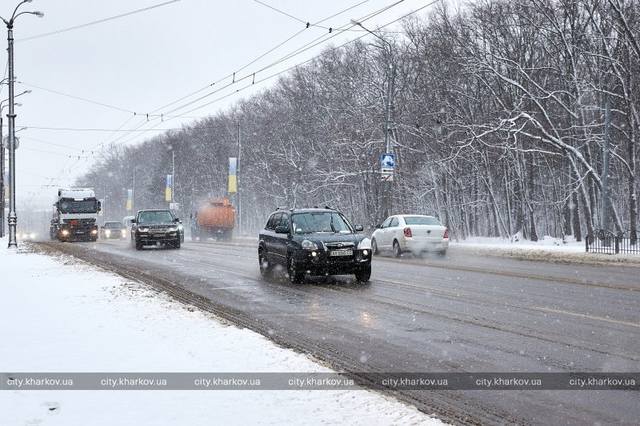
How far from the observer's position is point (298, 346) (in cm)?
788

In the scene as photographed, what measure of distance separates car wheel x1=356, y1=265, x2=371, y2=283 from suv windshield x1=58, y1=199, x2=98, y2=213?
35.2m

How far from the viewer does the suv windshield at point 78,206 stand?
45969 millimetres

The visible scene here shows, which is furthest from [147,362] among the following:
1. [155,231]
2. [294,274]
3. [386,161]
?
[386,161]

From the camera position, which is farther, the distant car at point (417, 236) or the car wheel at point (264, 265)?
the distant car at point (417, 236)

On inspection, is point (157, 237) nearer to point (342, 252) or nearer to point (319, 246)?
point (319, 246)

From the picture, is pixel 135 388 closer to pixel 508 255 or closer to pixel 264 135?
pixel 508 255

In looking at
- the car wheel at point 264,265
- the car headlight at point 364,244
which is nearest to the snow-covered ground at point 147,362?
the car headlight at point 364,244

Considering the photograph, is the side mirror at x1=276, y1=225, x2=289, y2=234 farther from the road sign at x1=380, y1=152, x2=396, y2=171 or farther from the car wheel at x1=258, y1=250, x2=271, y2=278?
the road sign at x1=380, y1=152, x2=396, y2=171

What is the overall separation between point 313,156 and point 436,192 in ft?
63.4

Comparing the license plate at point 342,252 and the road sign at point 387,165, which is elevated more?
the road sign at point 387,165

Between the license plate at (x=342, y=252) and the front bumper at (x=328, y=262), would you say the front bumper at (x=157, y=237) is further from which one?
the license plate at (x=342, y=252)

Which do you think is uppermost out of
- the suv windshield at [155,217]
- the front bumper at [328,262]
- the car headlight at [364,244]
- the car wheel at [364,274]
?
the suv windshield at [155,217]

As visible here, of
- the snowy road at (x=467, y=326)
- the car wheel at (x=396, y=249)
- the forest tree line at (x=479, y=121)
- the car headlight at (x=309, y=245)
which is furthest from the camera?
the forest tree line at (x=479, y=121)

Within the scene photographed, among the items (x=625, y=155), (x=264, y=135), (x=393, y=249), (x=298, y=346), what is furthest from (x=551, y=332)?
(x=264, y=135)
